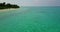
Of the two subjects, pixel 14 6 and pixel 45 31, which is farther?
pixel 14 6

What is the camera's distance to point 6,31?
25.4 ft

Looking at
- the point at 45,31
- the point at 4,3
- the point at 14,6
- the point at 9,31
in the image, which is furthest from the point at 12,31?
the point at 14,6

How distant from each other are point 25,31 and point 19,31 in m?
0.37

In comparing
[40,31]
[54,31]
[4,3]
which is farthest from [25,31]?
[4,3]

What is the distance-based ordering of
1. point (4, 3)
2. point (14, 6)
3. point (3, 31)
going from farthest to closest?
point (14, 6)
point (4, 3)
point (3, 31)

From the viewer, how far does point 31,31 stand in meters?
7.83

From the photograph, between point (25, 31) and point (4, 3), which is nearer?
point (25, 31)

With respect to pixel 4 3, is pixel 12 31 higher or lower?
lower

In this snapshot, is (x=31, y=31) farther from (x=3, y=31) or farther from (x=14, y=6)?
(x=14, y=6)

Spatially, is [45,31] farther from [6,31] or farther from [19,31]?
[6,31]

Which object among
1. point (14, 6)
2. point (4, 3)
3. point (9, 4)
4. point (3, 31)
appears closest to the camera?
point (3, 31)

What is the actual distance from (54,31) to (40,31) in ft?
3.02

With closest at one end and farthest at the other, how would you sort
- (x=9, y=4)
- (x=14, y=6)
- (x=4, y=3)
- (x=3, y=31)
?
(x=3, y=31) → (x=4, y=3) → (x=9, y=4) → (x=14, y=6)

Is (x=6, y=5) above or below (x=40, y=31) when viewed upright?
above
